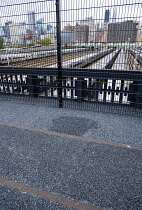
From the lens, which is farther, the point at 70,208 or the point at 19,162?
the point at 19,162

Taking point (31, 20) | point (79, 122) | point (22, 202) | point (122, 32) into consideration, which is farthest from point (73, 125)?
point (31, 20)

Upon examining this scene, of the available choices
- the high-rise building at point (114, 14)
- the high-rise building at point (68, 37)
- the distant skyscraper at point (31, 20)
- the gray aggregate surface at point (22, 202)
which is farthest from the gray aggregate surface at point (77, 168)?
the distant skyscraper at point (31, 20)

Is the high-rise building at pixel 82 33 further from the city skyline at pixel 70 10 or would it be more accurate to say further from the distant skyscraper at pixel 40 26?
the distant skyscraper at pixel 40 26

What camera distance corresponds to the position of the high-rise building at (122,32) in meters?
3.59

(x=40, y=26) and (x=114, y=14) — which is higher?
(x=114, y=14)

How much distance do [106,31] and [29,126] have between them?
2974 mm

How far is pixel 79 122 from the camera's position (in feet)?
13.1

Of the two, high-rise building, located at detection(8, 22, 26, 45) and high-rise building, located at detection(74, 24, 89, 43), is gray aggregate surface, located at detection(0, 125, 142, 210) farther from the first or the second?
high-rise building, located at detection(8, 22, 26, 45)

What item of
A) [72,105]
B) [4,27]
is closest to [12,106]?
[72,105]

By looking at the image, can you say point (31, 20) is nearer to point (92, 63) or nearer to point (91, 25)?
point (91, 25)

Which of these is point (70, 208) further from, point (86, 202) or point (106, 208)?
point (106, 208)

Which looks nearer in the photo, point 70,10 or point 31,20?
point 70,10

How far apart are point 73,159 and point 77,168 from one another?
8.7 inches

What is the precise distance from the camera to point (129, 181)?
2.27 m
